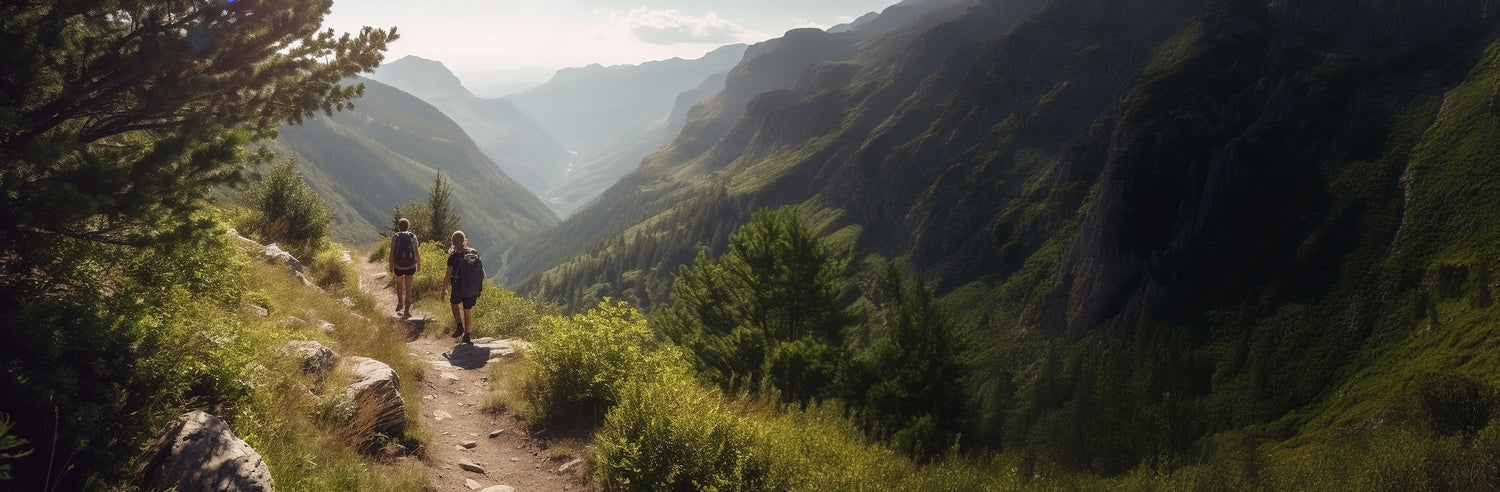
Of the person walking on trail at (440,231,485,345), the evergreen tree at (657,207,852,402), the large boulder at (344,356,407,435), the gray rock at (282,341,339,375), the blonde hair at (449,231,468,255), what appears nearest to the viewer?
the large boulder at (344,356,407,435)

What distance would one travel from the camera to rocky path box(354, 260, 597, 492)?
8531 millimetres

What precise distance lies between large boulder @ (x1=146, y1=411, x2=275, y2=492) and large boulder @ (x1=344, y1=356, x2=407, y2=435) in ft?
6.62

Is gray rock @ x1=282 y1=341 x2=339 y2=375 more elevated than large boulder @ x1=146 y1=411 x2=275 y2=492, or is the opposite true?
large boulder @ x1=146 y1=411 x2=275 y2=492

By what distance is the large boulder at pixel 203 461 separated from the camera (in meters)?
5.61

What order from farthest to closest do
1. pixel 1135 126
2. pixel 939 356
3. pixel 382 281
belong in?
pixel 1135 126, pixel 939 356, pixel 382 281

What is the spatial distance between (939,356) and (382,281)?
73.6 ft

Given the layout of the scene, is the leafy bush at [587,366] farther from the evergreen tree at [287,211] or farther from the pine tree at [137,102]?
the evergreen tree at [287,211]

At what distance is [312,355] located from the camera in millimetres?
9000

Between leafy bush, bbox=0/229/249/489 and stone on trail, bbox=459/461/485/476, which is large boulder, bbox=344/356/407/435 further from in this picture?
leafy bush, bbox=0/229/249/489

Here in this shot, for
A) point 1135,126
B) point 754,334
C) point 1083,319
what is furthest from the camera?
point 1135,126

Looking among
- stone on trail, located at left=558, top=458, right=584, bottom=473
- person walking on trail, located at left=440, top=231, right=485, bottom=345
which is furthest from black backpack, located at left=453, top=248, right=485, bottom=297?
stone on trail, located at left=558, top=458, right=584, bottom=473

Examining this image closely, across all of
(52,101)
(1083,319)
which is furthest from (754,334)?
(1083,319)

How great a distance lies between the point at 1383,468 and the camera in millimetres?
6492

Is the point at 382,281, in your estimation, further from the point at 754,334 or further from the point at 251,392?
the point at 251,392
